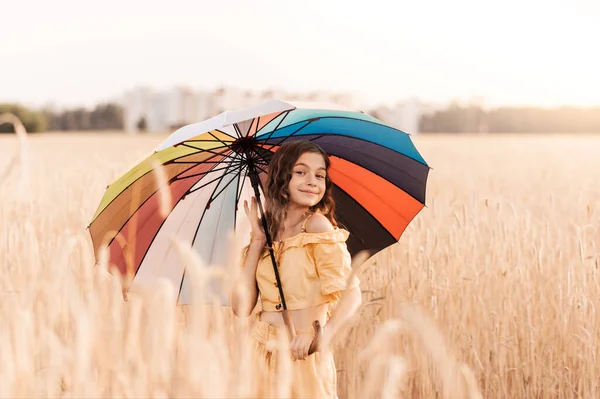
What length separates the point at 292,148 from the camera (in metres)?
2.37

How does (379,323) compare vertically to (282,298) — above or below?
below

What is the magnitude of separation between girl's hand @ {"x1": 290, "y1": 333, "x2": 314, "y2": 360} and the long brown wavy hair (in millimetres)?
379

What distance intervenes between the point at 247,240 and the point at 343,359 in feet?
3.51

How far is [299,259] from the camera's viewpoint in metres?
2.36

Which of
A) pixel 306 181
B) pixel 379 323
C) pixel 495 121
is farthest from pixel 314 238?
pixel 495 121

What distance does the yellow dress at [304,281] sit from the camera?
7.47ft

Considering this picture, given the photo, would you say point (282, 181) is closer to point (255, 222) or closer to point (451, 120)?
point (255, 222)

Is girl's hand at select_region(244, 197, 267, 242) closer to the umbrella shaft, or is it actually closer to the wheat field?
the umbrella shaft

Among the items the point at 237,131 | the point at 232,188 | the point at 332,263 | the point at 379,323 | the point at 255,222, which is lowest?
the point at 379,323

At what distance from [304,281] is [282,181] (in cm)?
35

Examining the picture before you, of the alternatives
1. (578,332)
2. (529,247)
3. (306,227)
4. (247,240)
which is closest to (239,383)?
(306,227)

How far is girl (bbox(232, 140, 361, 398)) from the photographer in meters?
2.29

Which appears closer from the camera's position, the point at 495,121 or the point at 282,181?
the point at 282,181

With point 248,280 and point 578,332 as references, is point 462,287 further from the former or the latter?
point 248,280
